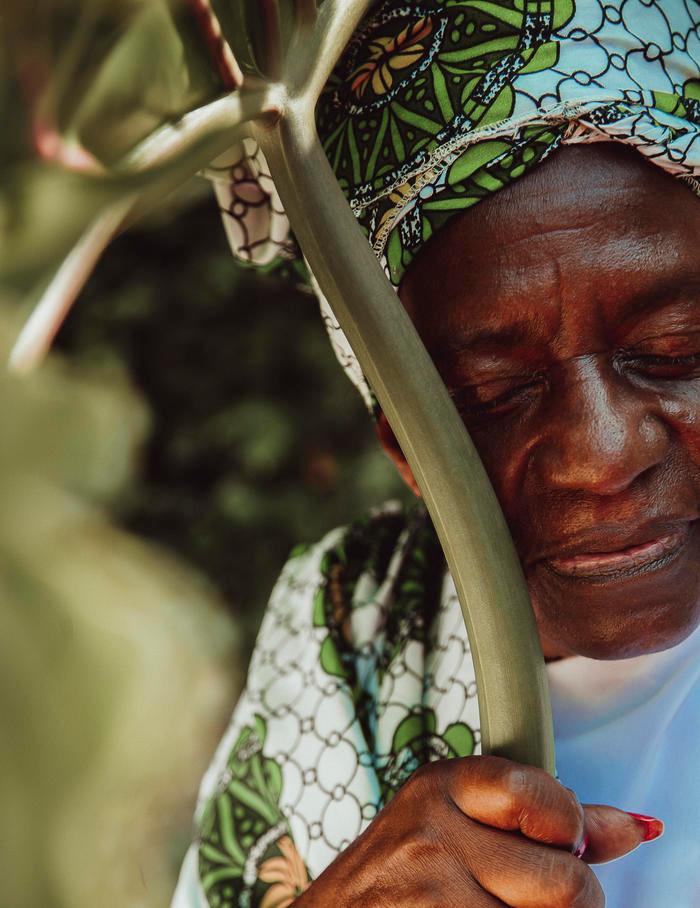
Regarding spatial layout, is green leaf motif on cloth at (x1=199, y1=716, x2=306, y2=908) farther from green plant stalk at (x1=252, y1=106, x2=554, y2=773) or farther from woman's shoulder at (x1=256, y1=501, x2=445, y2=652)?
green plant stalk at (x1=252, y1=106, x2=554, y2=773)

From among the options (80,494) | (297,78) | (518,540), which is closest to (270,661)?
(518,540)

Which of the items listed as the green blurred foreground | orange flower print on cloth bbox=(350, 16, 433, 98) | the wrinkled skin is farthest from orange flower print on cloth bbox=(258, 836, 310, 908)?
orange flower print on cloth bbox=(350, 16, 433, 98)

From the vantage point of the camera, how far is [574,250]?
3.44 ft

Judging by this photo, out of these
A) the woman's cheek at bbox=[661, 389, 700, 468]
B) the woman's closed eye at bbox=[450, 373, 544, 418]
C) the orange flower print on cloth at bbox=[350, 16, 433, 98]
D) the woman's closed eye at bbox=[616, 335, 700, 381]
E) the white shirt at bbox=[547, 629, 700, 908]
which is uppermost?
the orange flower print on cloth at bbox=[350, 16, 433, 98]

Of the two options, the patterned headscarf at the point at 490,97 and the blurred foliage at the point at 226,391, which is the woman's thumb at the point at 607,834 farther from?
the blurred foliage at the point at 226,391

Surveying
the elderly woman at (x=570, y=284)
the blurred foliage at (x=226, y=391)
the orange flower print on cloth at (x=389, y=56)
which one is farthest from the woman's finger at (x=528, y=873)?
the blurred foliage at (x=226, y=391)

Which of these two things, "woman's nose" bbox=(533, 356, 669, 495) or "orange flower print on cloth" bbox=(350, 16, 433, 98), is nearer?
"woman's nose" bbox=(533, 356, 669, 495)

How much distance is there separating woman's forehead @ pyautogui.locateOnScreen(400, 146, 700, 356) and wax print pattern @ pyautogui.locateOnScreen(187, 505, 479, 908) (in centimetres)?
48

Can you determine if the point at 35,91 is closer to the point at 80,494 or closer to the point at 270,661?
the point at 80,494

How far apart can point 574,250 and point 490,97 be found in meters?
0.17

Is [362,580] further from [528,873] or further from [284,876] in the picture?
[528,873]

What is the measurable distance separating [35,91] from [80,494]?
36cm

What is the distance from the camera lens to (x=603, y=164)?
3.53 feet

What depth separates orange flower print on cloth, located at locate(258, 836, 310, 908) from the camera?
4.54ft
